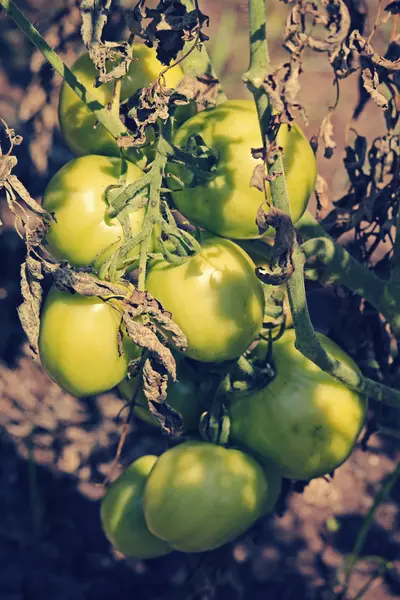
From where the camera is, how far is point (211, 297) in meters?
0.84

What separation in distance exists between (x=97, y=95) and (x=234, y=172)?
0.70 ft

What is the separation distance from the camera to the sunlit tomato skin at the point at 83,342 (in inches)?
32.5

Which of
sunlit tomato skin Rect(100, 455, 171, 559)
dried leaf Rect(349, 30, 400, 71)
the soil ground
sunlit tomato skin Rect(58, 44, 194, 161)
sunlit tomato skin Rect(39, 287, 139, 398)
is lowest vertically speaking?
the soil ground

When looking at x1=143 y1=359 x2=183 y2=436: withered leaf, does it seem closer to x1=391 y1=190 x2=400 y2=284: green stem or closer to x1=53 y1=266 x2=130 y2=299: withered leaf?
x1=53 y1=266 x2=130 y2=299: withered leaf

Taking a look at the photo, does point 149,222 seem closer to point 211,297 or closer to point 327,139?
point 211,297

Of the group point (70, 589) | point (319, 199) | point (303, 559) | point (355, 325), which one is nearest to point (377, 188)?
point (319, 199)

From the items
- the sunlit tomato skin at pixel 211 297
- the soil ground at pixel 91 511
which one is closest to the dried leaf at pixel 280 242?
the sunlit tomato skin at pixel 211 297

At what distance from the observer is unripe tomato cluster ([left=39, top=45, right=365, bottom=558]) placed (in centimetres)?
84

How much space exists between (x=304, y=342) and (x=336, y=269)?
0.17 meters

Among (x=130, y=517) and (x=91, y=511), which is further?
(x=91, y=511)

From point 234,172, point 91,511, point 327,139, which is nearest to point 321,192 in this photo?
point 327,139

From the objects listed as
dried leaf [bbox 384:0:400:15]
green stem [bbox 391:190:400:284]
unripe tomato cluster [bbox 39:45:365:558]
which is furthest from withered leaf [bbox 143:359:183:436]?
dried leaf [bbox 384:0:400:15]

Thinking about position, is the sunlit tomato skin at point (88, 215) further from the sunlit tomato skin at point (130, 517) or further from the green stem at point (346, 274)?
the sunlit tomato skin at point (130, 517)

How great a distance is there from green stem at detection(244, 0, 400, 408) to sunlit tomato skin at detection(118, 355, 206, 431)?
233mm
